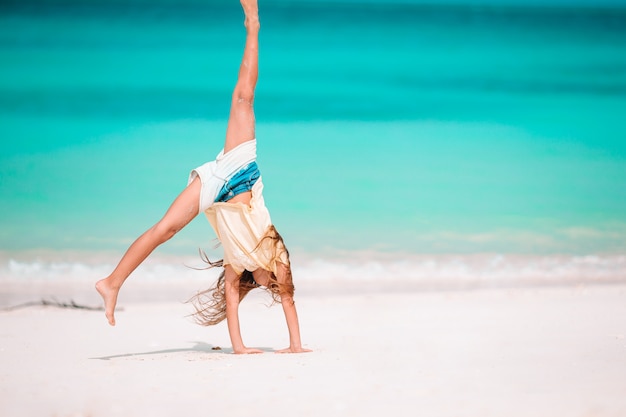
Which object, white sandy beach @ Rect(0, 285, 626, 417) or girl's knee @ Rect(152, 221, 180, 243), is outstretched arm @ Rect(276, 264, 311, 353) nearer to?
white sandy beach @ Rect(0, 285, 626, 417)

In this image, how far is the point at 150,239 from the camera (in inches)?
192

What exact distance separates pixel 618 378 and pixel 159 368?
247 cm

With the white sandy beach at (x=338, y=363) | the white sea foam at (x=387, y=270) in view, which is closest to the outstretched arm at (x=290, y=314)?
the white sandy beach at (x=338, y=363)

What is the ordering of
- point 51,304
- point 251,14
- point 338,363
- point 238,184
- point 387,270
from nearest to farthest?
point 338,363 → point 238,184 → point 251,14 → point 51,304 → point 387,270

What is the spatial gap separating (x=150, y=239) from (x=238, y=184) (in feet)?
2.11

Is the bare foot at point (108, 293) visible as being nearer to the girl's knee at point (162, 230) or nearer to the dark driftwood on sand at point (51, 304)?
the girl's knee at point (162, 230)

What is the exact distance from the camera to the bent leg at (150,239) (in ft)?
16.0

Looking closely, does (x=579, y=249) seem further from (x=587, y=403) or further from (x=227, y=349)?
(x=587, y=403)

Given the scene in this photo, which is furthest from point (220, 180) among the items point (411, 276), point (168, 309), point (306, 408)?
point (411, 276)

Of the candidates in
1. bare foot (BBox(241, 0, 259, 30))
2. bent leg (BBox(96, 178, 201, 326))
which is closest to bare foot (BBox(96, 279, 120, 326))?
bent leg (BBox(96, 178, 201, 326))

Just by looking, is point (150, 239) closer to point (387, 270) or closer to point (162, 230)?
point (162, 230)

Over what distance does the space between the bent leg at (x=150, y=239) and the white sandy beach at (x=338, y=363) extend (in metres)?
0.43

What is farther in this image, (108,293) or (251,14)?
(251,14)

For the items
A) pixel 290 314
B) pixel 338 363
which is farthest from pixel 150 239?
pixel 338 363
